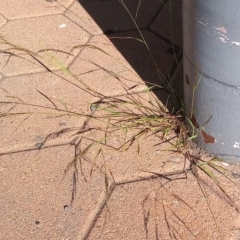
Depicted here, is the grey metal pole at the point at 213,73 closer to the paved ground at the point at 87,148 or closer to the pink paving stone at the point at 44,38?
the paved ground at the point at 87,148

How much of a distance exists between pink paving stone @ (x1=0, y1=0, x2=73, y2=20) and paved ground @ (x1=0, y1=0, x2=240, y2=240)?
0.7 inches

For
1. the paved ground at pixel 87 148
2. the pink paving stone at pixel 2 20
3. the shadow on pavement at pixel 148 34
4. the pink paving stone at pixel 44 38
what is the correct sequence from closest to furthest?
the paved ground at pixel 87 148 < the shadow on pavement at pixel 148 34 < the pink paving stone at pixel 44 38 < the pink paving stone at pixel 2 20

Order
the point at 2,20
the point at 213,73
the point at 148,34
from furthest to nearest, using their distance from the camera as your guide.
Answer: the point at 2,20 < the point at 148,34 < the point at 213,73

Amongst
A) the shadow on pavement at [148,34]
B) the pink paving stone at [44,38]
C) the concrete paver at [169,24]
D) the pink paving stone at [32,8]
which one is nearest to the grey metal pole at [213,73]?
the shadow on pavement at [148,34]

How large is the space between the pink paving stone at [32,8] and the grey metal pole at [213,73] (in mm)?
1349

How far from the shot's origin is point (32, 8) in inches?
129

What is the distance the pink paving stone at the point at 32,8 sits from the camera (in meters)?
3.22

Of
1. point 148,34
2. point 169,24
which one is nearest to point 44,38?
point 148,34

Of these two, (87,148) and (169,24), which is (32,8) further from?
(87,148)

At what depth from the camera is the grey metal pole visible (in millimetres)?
1684

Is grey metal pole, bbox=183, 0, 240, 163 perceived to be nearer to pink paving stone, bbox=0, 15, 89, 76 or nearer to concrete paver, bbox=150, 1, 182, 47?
concrete paver, bbox=150, 1, 182, 47

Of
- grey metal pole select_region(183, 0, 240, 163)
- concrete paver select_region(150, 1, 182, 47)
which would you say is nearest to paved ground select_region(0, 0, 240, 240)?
concrete paver select_region(150, 1, 182, 47)

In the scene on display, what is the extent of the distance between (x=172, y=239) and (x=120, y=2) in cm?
169

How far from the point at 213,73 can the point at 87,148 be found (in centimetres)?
68
